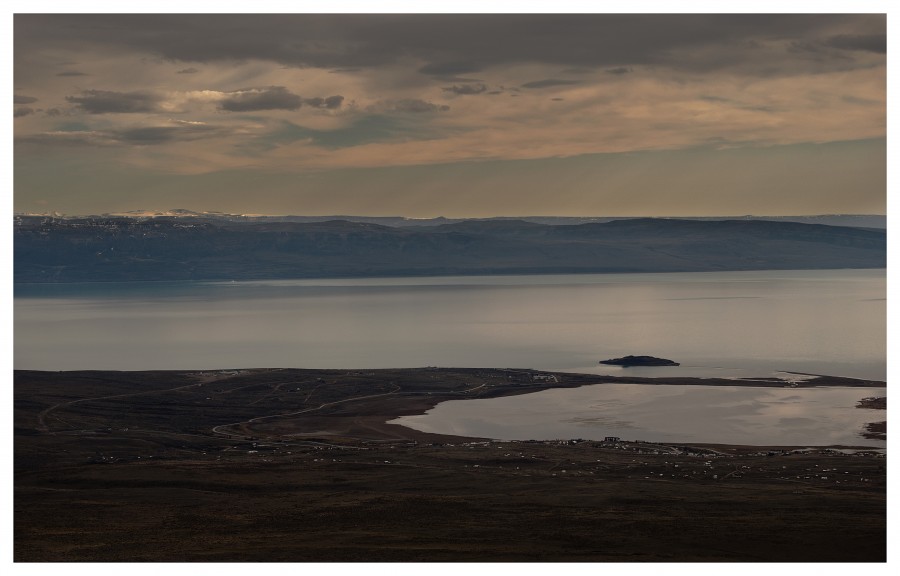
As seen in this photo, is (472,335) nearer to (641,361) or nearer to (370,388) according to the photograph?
(641,361)

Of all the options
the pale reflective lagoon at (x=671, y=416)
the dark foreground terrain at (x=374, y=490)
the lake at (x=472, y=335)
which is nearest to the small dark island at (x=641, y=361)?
the lake at (x=472, y=335)

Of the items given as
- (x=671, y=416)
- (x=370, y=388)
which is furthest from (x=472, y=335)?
(x=671, y=416)

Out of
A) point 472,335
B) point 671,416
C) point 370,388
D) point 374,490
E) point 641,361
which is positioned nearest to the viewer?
point 374,490

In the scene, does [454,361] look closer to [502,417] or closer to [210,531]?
[502,417]

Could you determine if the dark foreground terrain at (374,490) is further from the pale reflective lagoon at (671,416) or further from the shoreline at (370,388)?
the pale reflective lagoon at (671,416)

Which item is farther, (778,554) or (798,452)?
(798,452)

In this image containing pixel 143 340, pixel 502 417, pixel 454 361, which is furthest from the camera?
pixel 143 340
